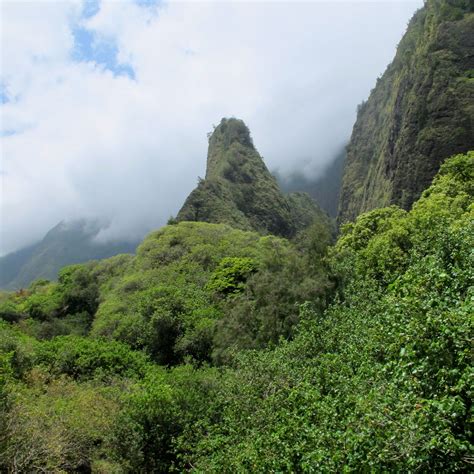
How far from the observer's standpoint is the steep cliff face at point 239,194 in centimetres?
7719

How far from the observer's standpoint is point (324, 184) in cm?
17650

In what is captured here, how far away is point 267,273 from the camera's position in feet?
97.3

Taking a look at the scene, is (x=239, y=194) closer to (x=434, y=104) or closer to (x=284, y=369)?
(x=434, y=104)

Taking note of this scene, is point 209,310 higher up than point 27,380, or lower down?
higher up

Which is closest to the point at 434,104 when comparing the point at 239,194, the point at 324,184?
the point at 239,194

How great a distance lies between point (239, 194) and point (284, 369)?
76.9 meters

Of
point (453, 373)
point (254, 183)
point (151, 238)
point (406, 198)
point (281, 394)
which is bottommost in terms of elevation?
point (281, 394)

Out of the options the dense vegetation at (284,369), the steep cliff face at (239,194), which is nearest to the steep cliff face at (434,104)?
the steep cliff face at (239,194)

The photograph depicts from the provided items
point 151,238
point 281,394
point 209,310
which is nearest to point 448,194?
point 209,310

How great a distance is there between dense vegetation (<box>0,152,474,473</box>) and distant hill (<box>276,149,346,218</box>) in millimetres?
131755

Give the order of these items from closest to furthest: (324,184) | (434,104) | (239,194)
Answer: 1. (434,104)
2. (239,194)
3. (324,184)

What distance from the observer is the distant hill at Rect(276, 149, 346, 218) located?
172125 mm

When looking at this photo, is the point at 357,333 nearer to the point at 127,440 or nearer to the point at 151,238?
the point at 127,440

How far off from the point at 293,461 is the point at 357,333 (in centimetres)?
594
